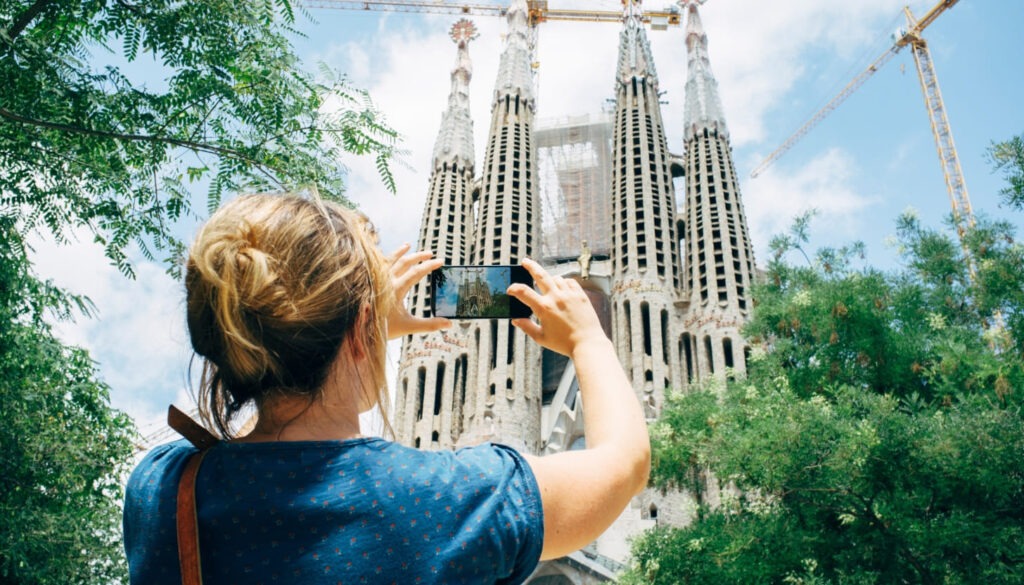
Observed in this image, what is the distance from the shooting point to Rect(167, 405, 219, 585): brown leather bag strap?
3.93ft

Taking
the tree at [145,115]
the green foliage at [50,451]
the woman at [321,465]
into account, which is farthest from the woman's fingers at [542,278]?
the green foliage at [50,451]

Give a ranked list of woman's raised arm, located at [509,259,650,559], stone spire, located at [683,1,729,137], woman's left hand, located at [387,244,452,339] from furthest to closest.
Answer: stone spire, located at [683,1,729,137] < woman's left hand, located at [387,244,452,339] < woman's raised arm, located at [509,259,650,559]

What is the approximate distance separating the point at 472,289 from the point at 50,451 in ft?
31.2

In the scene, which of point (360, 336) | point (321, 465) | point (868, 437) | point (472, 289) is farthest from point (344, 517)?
point (868, 437)

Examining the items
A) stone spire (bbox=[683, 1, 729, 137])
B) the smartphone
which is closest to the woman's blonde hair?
the smartphone

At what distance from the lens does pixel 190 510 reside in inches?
48.5

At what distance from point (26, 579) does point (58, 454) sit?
138 cm

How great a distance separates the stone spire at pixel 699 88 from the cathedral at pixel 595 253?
77mm

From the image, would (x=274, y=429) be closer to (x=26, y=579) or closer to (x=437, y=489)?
(x=437, y=489)

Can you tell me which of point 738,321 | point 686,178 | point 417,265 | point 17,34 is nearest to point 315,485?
point 417,265

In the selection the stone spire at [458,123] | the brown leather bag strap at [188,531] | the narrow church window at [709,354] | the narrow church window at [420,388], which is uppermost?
the stone spire at [458,123]

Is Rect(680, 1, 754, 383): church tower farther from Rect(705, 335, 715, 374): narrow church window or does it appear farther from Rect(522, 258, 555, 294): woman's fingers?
Rect(522, 258, 555, 294): woman's fingers

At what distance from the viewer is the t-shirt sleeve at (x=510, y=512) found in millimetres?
→ 1265

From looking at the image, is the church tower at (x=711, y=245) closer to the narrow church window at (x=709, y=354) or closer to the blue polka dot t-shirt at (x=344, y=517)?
the narrow church window at (x=709, y=354)
